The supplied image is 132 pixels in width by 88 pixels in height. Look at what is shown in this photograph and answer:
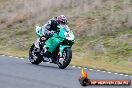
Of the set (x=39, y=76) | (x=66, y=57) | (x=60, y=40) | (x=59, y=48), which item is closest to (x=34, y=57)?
(x=59, y=48)

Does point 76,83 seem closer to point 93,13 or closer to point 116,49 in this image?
point 116,49

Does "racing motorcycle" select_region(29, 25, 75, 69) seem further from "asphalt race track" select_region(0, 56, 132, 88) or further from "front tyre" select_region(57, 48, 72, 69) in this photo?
"asphalt race track" select_region(0, 56, 132, 88)

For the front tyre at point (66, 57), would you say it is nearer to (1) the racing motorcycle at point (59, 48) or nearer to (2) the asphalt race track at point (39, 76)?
(1) the racing motorcycle at point (59, 48)

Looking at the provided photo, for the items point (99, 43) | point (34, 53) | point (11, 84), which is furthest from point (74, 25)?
point (11, 84)

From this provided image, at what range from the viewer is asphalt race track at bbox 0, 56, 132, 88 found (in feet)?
42.8

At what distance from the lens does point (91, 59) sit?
74.3 feet

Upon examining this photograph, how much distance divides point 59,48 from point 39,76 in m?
2.48

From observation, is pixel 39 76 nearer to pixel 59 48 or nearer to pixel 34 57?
pixel 59 48

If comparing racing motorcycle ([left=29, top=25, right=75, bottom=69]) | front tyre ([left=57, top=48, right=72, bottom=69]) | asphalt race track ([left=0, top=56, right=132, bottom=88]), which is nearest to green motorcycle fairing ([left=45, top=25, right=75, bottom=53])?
racing motorcycle ([left=29, top=25, right=75, bottom=69])

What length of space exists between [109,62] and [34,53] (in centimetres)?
475

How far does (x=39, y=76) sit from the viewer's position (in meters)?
14.7

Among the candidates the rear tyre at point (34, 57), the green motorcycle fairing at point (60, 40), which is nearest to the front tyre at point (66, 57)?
the green motorcycle fairing at point (60, 40)

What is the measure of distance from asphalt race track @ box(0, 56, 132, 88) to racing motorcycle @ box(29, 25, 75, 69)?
0.32 m

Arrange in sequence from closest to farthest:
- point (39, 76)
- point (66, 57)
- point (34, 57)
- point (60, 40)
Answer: point (39, 76) < point (66, 57) < point (60, 40) < point (34, 57)
